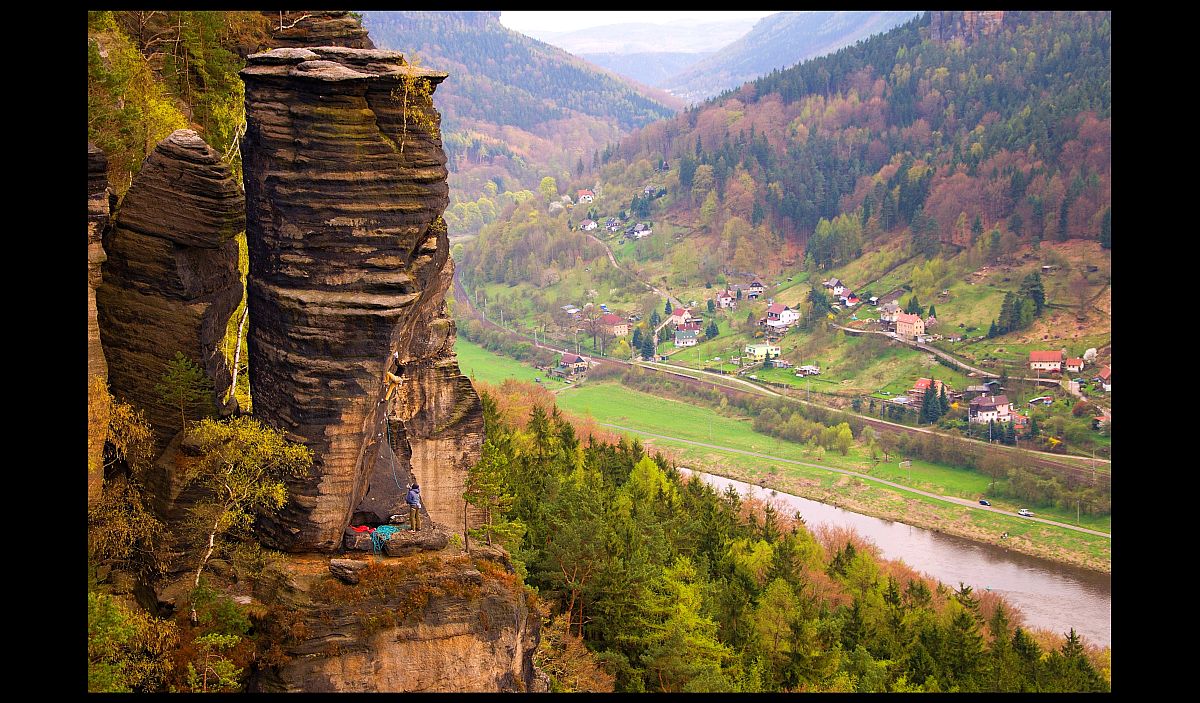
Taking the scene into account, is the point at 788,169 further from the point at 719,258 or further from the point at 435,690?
the point at 435,690

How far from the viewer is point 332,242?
20984 mm

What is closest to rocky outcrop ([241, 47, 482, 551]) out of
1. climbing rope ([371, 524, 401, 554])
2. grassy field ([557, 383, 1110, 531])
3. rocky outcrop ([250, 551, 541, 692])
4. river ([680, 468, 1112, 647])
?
climbing rope ([371, 524, 401, 554])

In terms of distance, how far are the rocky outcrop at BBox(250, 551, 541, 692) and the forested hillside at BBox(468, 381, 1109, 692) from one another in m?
4.80

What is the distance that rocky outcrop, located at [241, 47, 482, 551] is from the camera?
822 inches

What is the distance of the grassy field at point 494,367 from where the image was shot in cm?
11931

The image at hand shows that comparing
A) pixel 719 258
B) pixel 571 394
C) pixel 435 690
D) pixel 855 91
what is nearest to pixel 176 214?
pixel 435 690

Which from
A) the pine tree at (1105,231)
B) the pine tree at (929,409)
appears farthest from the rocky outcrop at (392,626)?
the pine tree at (1105,231)

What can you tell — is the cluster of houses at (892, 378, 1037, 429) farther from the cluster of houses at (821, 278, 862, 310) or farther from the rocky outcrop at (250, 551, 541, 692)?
the rocky outcrop at (250, 551, 541, 692)

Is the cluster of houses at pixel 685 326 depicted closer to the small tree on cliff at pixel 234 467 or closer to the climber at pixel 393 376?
the climber at pixel 393 376

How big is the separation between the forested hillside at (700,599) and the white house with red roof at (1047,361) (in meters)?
60.0

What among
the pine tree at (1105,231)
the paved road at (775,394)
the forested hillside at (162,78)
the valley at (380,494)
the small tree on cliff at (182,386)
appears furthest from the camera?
the pine tree at (1105,231)

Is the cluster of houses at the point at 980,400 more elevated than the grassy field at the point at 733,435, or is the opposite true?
the cluster of houses at the point at 980,400

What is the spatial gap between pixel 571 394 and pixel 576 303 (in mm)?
40259

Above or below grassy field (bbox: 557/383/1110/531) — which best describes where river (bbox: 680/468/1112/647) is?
below
